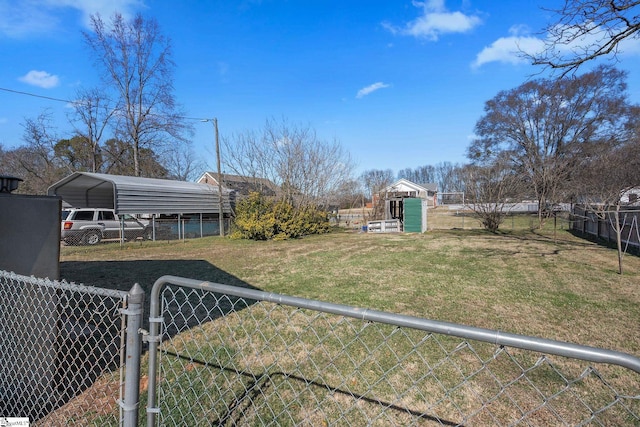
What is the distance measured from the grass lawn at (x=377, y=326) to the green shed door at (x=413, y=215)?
601 cm

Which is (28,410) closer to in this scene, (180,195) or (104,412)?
(104,412)

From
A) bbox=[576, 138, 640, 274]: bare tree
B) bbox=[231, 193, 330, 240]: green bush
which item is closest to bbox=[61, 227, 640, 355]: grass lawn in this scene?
bbox=[576, 138, 640, 274]: bare tree

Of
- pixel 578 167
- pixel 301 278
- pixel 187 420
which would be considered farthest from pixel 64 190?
pixel 578 167

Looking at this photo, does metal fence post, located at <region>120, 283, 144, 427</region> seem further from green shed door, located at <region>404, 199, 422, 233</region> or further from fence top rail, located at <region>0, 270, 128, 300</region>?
green shed door, located at <region>404, 199, 422, 233</region>

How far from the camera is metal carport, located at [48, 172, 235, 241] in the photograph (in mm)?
12859

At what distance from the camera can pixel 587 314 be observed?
4.52m

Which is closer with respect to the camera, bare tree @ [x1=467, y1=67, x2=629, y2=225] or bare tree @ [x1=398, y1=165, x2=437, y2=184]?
bare tree @ [x1=467, y1=67, x2=629, y2=225]

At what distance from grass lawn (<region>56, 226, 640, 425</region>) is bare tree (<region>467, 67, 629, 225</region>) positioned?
1645 cm

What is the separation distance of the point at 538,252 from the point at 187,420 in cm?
1094

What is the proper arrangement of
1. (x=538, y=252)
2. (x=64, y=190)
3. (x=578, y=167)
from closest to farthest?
(x=538, y=252) < (x=64, y=190) < (x=578, y=167)

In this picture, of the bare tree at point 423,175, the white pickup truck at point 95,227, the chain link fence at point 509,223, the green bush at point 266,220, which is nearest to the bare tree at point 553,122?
the chain link fence at point 509,223

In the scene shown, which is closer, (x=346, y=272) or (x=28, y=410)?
(x=28, y=410)

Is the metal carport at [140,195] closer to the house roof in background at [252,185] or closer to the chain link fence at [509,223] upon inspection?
the house roof in background at [252,185]

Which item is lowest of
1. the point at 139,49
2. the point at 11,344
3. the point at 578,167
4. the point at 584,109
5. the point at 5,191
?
the point at 11,344
